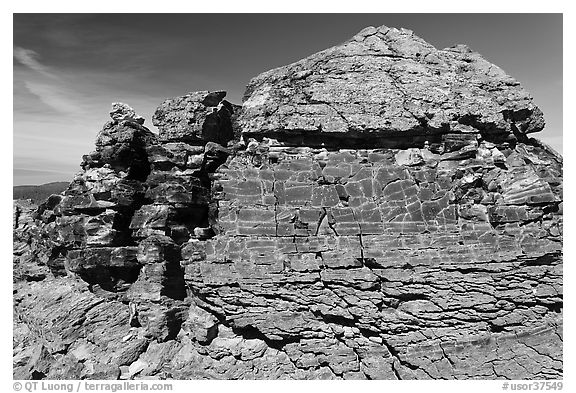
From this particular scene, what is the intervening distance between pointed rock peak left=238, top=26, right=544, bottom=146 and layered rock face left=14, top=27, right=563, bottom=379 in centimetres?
6

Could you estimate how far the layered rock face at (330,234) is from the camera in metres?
11.2

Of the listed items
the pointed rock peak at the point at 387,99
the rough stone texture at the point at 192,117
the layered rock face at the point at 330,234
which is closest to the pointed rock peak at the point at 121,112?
the layered rock face at the point at 330,234

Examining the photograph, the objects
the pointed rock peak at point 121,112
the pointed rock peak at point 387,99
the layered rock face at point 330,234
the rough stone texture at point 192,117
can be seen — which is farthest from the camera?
the pointed rock peak at point 121,112

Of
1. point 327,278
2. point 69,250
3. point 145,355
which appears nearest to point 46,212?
point 69,250

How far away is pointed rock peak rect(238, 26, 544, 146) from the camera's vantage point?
456 inches

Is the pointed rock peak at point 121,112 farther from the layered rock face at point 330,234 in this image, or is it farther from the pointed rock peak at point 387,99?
the pointed rock peak at point 387,99

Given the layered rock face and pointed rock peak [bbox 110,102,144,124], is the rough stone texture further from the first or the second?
pointed rock peak [bbox 110,102,144,124]

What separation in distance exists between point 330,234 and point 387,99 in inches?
190

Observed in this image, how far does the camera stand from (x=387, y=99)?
38.3 feet

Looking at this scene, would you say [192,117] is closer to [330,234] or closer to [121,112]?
[121,112]

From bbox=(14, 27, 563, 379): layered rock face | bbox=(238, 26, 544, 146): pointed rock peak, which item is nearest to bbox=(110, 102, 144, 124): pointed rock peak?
bbox=(14, 27, 563, 379): layered rock face

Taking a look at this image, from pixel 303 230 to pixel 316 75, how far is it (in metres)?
5.45

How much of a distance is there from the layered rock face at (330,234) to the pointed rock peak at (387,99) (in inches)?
2.3

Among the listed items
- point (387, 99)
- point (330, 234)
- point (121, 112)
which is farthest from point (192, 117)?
point (387, 99)
